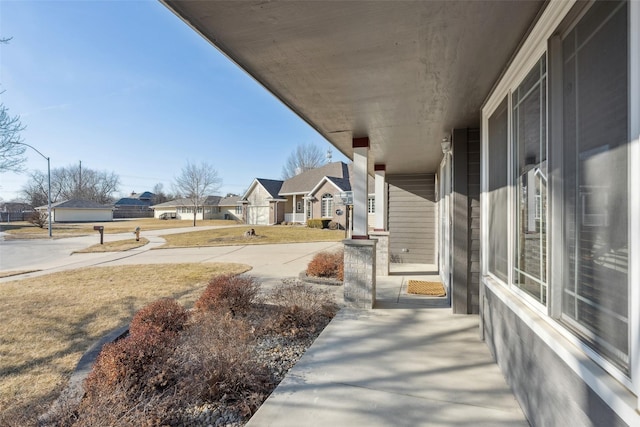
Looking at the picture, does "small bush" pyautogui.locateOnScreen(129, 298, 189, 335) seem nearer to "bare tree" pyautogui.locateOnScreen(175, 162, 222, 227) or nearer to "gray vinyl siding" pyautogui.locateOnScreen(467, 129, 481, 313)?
"gray vinyl siding" pyautogui.locateOnScreen(467, 129, 481, 313)

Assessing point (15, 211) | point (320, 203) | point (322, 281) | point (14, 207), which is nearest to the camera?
point (322, 281)

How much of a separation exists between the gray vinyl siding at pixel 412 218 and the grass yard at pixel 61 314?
4591 mm

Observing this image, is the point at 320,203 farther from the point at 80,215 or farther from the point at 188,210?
the point at 80,215

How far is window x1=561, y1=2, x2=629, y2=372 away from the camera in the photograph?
1238 millimetres

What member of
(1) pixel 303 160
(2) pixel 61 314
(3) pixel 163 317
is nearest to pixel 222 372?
(3) pixel 163 317

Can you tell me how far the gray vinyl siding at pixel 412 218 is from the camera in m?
8.67

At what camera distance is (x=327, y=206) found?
27.0 m

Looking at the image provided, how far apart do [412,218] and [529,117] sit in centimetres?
667

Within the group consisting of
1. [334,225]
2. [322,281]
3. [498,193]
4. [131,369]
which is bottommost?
[322,281]

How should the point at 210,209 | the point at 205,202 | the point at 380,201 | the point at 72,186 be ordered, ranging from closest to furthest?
the point at 380,201 → the point at 205,202 → the point at 210,209 → the point at 72,186

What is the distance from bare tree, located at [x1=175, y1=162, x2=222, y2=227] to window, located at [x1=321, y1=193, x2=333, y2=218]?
15.7 m

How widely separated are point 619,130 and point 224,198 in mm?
45817

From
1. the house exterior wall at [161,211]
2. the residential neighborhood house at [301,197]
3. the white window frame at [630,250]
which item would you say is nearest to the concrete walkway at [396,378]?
the white window frame at [630,250]

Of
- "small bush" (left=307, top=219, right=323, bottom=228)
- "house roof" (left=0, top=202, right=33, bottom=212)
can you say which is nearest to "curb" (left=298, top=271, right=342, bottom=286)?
"small bush" (left=307, top=219, right=323, bottom=228)
